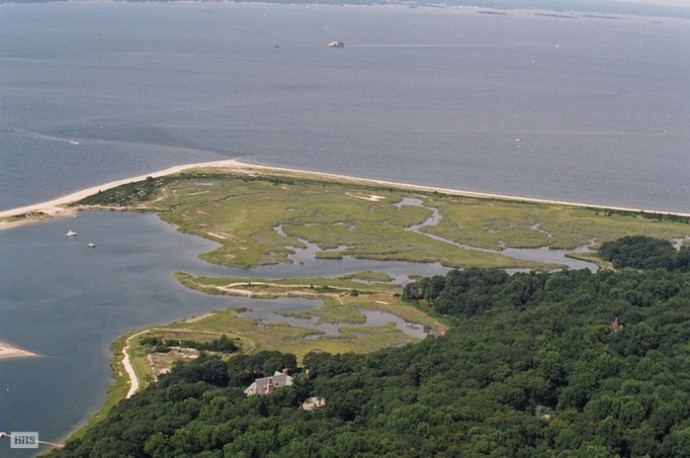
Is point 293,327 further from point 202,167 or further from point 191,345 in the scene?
point 202,167

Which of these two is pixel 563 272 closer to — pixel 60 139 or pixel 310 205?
pixel 310 205

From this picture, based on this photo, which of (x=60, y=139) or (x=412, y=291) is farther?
(x=60, y=139)

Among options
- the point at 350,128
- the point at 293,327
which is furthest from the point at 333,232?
the point at 350,128

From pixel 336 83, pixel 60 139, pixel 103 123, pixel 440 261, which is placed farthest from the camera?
pixel 336 83

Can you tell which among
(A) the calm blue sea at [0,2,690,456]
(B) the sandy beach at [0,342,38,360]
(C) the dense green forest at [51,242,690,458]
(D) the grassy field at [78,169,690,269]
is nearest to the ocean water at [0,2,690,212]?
(A) the calm blue sea at [0,2,690,456]

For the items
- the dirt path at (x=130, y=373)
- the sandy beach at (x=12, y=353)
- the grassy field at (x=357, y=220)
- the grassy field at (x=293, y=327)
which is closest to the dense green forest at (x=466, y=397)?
the dirt path at (x=130, y=373)

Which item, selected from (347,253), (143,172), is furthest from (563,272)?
(143,172)
